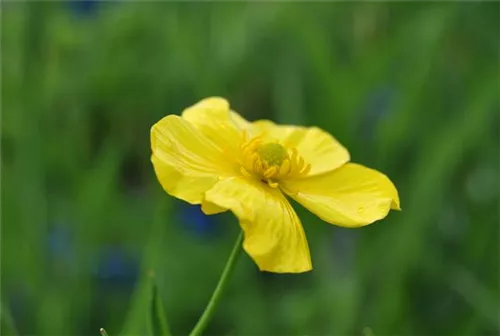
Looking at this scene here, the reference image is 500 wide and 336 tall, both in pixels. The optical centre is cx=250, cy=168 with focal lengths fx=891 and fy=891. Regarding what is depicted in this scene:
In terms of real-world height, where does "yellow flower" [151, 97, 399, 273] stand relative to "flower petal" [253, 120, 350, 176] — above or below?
above

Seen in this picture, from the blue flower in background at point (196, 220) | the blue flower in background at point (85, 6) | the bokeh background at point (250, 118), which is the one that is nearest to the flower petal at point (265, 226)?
the bokeh background at point (250, 118)

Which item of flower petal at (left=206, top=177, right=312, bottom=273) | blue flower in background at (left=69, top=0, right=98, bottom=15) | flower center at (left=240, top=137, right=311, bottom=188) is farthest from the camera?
blue flower in background at (left=69, top=0, right=98, bottom=15)

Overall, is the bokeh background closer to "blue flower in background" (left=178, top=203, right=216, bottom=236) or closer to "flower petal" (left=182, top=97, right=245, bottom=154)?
"blue flower in background" (left=178, top=203, right=216, bottom=236)

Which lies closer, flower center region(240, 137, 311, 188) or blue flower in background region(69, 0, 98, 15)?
flower center region(240, 137, 311, 188)

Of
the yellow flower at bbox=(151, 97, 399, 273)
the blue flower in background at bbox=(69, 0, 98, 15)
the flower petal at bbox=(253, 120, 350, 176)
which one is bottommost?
the blue flower in background at bbox=(69, 0, 98, 15)


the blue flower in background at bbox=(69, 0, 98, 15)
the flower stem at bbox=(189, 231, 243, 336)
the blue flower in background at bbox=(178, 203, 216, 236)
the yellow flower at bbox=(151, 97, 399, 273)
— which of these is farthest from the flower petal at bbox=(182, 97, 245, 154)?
the blue flower in background at bbox=(69, 0, 98, 15)

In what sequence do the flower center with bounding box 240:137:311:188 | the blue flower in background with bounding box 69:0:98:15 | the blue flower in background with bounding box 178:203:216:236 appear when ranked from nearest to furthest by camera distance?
the flower center with bounding box 240:137:311:188, the blue flower in background with bounding box 178:203:216:236, the blue flower in background with bounding box 69:0:98:15
